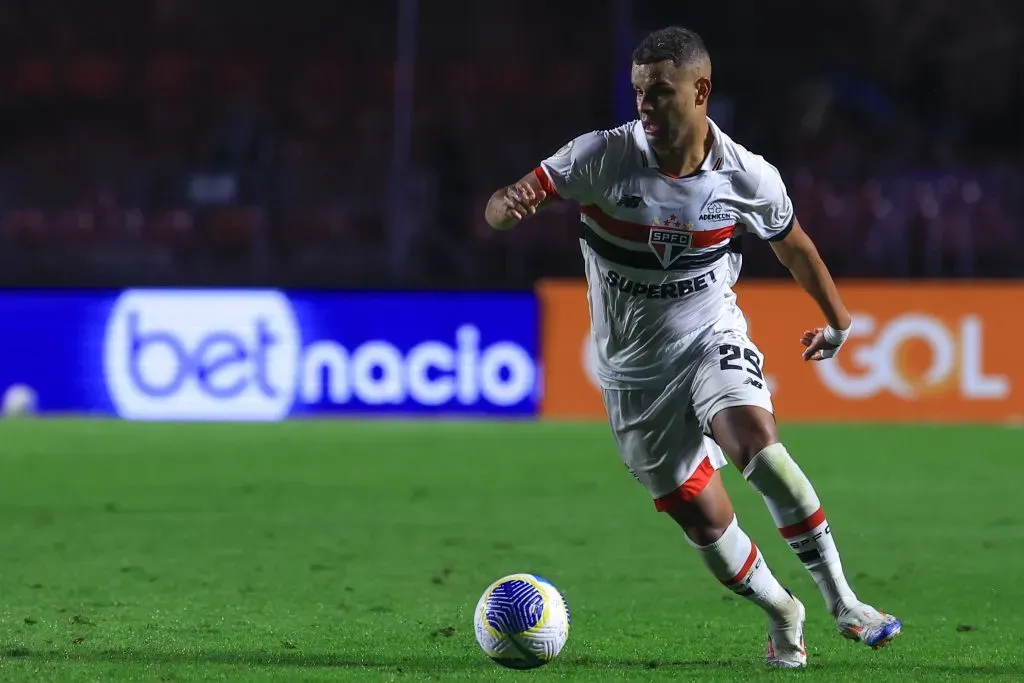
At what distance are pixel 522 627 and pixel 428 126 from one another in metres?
19.1

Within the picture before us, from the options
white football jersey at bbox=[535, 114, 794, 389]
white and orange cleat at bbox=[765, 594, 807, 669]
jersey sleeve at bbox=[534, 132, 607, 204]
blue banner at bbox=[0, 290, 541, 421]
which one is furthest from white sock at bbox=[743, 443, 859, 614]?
blue banner at bbox=[0, 290, 541, 421]

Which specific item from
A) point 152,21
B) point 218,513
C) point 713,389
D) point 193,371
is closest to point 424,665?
point 713,389

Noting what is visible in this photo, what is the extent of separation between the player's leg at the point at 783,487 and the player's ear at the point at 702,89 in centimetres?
85

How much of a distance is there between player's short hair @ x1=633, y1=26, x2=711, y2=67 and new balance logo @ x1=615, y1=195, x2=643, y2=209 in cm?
43

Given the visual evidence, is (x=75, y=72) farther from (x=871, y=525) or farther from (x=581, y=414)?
(x=871, y=525)

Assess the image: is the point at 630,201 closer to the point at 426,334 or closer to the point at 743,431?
the point at 743,431

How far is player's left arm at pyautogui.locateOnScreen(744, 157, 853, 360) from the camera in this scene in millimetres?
5656

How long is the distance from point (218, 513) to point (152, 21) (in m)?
17.1

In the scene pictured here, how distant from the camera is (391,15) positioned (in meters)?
26.8

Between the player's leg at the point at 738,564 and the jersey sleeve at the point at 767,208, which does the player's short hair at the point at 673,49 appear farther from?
the player's leg at the point at 738,564

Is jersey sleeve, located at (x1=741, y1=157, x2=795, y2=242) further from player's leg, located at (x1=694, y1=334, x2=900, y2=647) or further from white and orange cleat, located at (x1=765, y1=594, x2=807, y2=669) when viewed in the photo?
white and orange cleat, located at (x1=765, y1=594, x2=807, y2=669)

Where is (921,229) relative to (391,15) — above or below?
below

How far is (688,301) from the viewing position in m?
5.72

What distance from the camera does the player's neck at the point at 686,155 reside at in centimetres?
556
